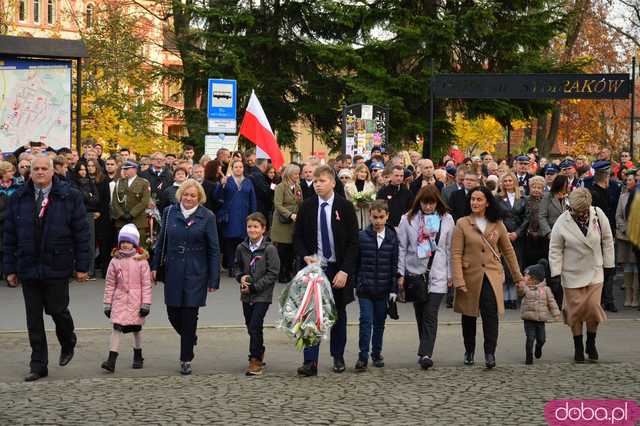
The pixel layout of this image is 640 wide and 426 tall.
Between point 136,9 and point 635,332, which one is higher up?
point 136,9

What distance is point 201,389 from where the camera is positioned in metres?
9.77

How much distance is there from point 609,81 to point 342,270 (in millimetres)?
12682

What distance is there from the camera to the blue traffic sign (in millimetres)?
21422

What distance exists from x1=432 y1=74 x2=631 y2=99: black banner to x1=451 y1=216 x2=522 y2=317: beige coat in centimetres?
1142

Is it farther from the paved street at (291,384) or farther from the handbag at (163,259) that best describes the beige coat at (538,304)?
the handbag at (163,259)

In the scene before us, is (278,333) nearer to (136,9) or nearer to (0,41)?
(0,41)

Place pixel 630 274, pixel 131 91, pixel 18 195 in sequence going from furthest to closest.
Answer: pixel 131 91 < pixel 630 274 < pixel 18 195

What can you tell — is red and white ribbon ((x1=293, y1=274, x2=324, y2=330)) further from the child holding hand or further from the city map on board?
the city map on board

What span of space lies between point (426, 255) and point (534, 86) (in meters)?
12.3

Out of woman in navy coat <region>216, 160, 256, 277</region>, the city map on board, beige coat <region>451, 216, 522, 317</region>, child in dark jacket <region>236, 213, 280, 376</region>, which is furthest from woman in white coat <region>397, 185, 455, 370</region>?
the city map on board

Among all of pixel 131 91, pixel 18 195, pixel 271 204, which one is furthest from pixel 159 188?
pixel 131 91

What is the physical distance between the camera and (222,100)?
70.6 feet

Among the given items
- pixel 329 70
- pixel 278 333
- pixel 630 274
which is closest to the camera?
pixel 278 333

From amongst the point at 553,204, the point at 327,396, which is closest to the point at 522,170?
the point at 553,204
